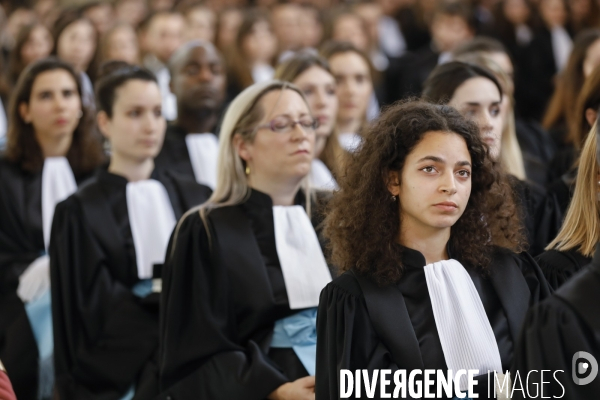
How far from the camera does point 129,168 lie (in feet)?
15.9

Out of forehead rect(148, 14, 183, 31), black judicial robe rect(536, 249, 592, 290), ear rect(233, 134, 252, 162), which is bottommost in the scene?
black judicial robe rect(536, 249, 592, 290)

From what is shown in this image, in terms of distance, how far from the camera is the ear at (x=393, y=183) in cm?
310

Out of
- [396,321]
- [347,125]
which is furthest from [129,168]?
[396,321]

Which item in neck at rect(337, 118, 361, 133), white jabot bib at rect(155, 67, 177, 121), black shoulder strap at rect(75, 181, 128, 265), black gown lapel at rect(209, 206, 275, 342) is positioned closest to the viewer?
black gown lapel at rect(209, 206, 275, 342)

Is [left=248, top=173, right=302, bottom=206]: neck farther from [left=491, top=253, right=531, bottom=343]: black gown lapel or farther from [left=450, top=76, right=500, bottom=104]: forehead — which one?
[left=491, top=253, right=531, bottom=343]: black gown lapel

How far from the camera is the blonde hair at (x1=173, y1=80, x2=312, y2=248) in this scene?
4016 millimetres

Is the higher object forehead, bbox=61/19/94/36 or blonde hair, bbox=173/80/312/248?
forehead, bbox=61/19/94/36

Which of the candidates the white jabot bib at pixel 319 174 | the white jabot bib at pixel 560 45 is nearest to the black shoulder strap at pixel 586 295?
the white jabot bib at pixel 319 174

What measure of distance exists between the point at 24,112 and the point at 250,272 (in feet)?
7.78

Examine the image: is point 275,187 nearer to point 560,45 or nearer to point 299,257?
point 299,257

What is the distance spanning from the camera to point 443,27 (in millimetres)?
8867

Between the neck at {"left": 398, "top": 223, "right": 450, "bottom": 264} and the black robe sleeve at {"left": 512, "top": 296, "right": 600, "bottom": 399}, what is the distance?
637mm

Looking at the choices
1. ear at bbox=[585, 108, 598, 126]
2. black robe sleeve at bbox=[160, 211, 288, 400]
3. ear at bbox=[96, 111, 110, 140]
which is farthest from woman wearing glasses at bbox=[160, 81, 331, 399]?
ear at bbox=[585, 108, 598, 126]

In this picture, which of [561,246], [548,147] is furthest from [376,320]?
[548,147]
